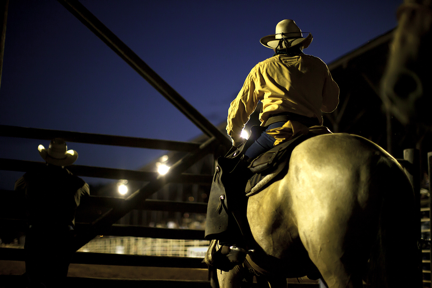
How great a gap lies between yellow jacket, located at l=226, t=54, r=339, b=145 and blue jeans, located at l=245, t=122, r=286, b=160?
62mm

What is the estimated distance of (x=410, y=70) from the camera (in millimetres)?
854

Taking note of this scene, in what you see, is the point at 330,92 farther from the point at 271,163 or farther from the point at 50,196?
the point at 50,196

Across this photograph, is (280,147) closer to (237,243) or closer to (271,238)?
(271,238)

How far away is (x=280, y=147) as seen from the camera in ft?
7.70

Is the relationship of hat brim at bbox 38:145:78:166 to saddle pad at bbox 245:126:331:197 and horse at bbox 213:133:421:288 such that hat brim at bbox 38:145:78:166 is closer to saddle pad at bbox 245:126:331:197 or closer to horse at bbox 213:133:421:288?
saddle pad at bbox 245:126:331:197

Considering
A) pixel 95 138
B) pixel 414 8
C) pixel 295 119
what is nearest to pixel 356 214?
pixel 295 119

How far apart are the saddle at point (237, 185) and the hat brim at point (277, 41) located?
0.74 meters

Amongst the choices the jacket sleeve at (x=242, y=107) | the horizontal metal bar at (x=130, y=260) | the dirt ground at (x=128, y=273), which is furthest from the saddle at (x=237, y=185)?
the dirt ground at (x=128, y=273)

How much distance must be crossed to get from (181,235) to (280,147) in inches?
126

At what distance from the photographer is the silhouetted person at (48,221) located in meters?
3.74

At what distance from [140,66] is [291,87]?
313 cm

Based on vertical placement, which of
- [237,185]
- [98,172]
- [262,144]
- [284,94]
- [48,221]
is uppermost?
[284,94]

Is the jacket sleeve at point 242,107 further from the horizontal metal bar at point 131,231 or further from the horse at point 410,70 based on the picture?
the horizontal metal bar at point 131,231

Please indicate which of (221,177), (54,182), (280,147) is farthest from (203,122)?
(280,147)
